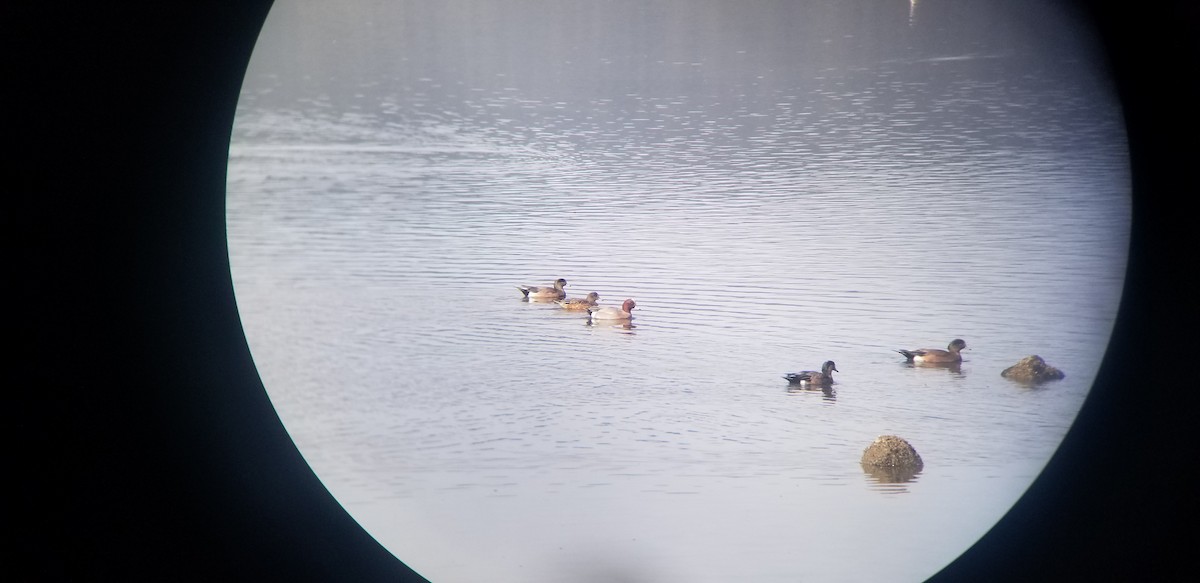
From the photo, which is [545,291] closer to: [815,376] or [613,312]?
[613,312]

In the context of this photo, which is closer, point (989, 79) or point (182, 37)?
point (182, 37)

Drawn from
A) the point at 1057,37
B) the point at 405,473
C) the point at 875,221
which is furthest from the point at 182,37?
the point at 1057,37

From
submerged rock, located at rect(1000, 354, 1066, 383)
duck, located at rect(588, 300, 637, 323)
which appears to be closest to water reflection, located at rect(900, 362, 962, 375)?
submerged rock, located at rect(1000, 354, 1066, 383)

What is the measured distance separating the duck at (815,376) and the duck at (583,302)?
1.59 ft

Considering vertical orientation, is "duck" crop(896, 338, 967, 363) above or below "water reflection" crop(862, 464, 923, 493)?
above

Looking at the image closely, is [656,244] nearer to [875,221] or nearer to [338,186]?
[875,221]

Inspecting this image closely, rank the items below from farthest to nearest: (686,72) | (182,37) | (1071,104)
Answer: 1. (686,72)
2. (1071,104)
3. (182,37)

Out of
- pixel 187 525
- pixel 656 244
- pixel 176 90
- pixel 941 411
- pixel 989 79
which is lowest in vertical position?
pixel 187 525

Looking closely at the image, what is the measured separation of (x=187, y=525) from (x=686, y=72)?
4.76 feet

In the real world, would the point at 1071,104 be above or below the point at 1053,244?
above

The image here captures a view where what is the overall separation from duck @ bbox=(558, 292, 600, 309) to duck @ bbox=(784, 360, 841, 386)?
49 cm

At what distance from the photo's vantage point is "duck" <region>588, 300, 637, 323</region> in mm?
2312

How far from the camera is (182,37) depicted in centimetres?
195

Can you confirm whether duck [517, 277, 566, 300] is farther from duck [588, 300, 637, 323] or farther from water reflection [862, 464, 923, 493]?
water reflection [862, 464, 923, 493]
